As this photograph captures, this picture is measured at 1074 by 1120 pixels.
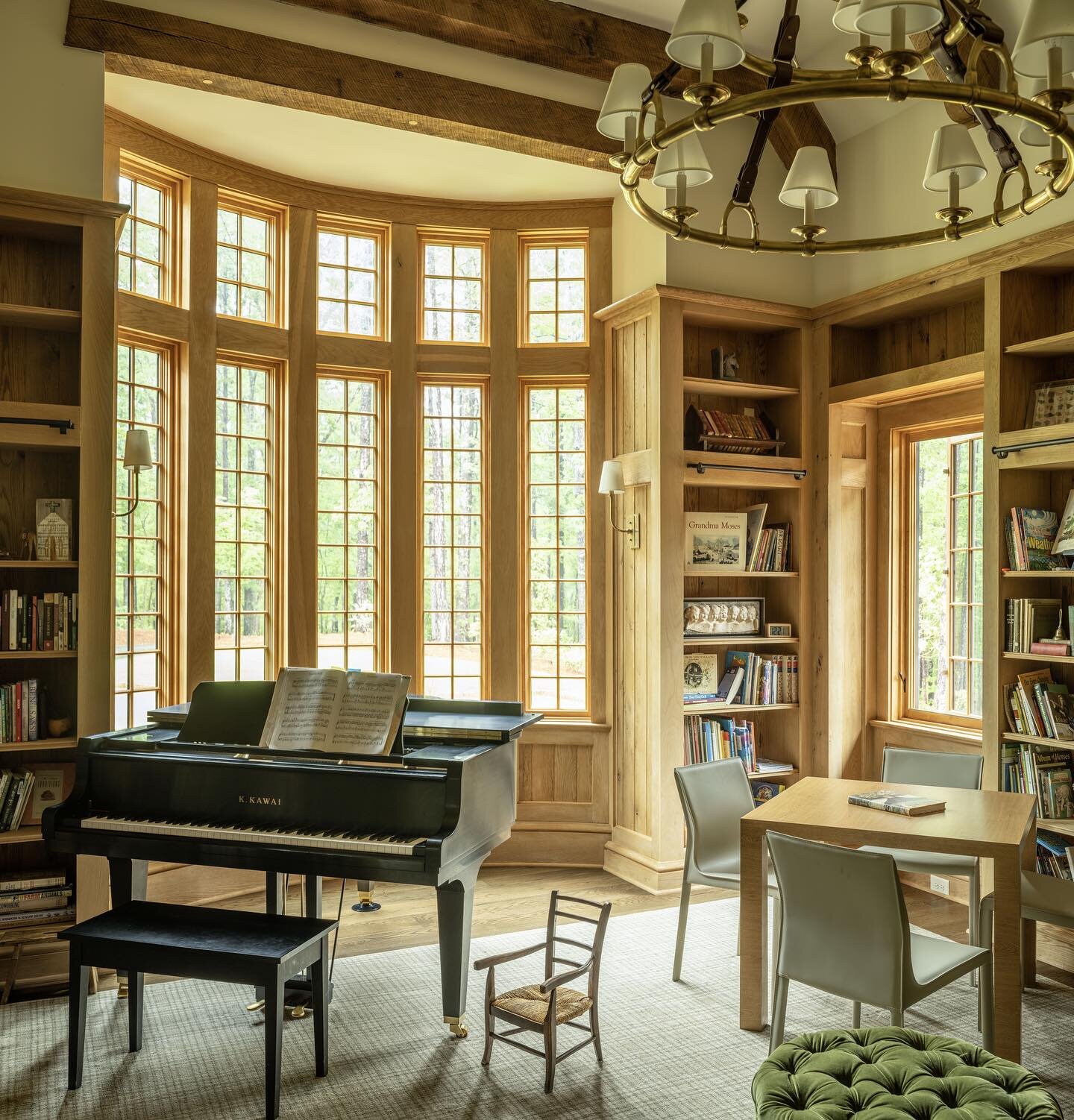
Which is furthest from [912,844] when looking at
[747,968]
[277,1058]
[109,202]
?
[109,202]

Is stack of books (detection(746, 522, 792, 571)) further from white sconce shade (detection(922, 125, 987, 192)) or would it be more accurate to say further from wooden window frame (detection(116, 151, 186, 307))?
wooden window frame (detection(116, 151, 186, 307))

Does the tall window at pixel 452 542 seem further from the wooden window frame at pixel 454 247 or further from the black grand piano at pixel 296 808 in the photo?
the black grand piano at pixel 296 808

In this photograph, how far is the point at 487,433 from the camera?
5.77m

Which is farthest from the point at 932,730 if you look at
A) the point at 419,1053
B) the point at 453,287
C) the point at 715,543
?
the point at 453,287

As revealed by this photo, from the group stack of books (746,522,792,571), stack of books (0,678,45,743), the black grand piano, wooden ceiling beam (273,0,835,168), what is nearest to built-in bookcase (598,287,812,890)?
stack of books (746,522,792,571)

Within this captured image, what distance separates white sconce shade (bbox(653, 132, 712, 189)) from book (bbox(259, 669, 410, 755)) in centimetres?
181

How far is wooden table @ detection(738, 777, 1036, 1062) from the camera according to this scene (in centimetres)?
312

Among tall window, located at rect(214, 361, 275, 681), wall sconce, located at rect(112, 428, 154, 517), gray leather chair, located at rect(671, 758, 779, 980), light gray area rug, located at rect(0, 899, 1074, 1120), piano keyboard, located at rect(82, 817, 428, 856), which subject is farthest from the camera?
tall window, located at rect(214, 361, 275, 681)

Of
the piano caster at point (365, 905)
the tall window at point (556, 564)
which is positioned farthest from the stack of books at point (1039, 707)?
the piano caster at point (365, 905)

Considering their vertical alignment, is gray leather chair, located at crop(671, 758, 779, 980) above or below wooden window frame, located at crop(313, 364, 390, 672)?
below

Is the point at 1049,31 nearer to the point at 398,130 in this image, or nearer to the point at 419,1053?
the point at 419,1053

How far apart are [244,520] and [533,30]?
9.14 feet

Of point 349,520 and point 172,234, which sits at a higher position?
point 172,234

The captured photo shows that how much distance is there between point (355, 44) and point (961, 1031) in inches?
181
